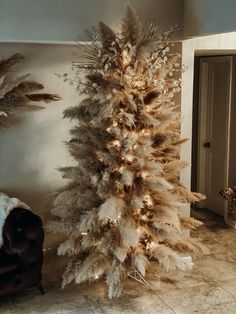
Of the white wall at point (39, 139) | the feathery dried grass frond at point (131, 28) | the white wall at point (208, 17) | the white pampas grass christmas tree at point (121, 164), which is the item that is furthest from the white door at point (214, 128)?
the feathery dried grass frond at point (131, 28)

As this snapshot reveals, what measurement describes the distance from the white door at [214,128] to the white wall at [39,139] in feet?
7.40

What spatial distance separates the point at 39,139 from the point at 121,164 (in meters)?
1.15

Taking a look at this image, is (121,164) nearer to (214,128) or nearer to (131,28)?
(131,28)

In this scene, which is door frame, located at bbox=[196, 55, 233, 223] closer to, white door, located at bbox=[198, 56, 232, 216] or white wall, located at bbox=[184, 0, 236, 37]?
white door, located at bbox=[198, 56, 232, 216]

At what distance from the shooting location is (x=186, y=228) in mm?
4434

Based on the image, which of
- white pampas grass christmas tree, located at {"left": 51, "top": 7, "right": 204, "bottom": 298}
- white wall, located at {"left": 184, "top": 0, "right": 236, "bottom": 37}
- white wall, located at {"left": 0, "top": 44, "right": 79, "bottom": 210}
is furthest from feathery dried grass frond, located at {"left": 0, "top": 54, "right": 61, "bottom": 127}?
white wall, located at {"left": 184, "top": 0, "right": 236, "bottom": 37}

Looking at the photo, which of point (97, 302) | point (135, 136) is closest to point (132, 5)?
point (135, 136)

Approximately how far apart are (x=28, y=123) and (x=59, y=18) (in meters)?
1.11

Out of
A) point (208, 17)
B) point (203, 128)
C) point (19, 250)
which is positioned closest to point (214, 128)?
point (203, 128)

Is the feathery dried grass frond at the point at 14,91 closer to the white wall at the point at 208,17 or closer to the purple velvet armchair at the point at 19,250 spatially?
the purple velvet armchair at the point at 19,250

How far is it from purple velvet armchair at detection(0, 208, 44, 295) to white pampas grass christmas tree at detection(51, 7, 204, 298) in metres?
0.23

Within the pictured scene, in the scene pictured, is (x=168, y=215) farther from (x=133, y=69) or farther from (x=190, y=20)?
(x=190, y=20)

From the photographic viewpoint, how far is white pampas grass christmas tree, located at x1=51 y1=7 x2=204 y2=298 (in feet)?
12.7

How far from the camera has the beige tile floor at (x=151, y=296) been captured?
152 inches
